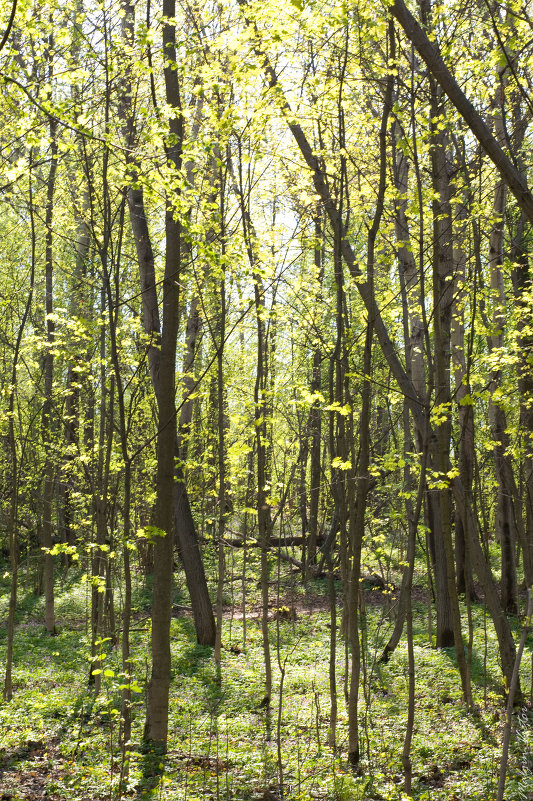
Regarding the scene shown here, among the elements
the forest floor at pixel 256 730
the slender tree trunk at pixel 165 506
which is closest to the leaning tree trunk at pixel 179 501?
the forest floor at pixel 256 730

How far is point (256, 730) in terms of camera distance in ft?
23.2

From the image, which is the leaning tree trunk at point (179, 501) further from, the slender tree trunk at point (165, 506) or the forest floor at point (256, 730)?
the slender tree trunk at point (165, 506)

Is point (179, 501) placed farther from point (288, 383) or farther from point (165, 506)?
point (165, 506)

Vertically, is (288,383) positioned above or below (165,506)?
above

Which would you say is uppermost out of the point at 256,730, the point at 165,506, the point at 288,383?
the point at 288,383

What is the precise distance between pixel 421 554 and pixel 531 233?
40.5ft

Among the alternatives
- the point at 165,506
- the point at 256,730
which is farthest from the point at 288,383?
the point at 256,730

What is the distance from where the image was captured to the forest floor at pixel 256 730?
5438mm

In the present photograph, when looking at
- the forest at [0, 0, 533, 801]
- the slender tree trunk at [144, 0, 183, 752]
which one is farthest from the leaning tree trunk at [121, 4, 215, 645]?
the slender tree trunk at [144, 0, 183, 752]

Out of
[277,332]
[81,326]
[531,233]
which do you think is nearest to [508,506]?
[531,233]

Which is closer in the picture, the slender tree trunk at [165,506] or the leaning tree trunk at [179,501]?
the slender tree trunk at [165,506]

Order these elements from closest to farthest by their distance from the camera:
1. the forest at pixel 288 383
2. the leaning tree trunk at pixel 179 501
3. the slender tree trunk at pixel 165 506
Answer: the forest at pixel 288 383 → the slender tree trunk at pixel 165 506 → the leaning tree trunk at pixel 179 501

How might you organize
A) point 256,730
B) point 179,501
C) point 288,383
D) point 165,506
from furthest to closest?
1. point 179,501
2. point 288,383
3. point 256,730
4. point 165,506

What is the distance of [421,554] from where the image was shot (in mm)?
20047
